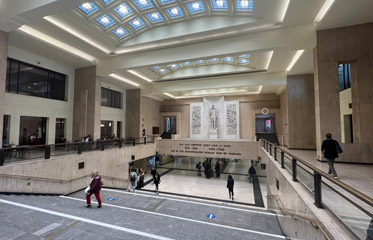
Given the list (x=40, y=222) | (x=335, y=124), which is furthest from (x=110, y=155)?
(x=335, y=124)

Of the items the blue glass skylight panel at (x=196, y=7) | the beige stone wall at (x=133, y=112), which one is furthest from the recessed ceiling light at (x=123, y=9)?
the beige stone wall at (x=133, y=112)

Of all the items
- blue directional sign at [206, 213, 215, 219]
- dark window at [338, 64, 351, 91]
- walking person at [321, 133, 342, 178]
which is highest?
dark window at [338, 64, 351, 91]

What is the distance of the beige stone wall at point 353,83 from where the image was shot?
575cm

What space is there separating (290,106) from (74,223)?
12.0 metres

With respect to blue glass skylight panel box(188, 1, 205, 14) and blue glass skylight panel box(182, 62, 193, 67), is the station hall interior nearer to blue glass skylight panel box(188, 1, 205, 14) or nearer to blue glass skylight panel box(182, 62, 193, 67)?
blue glass skylight panel box(188, 1, 205, 14)

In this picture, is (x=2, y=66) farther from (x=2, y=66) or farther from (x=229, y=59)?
(x=229, y=59)

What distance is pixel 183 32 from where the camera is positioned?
783 centimetres

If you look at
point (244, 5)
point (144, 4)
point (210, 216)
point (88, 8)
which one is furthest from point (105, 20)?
point (210, 216)

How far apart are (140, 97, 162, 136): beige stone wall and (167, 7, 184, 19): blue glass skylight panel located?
978 cm

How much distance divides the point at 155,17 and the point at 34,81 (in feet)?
24.7

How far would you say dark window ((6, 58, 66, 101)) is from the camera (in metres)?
8.42

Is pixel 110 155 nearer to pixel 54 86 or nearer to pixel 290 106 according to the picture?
pixel 54 86

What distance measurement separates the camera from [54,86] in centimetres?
1042

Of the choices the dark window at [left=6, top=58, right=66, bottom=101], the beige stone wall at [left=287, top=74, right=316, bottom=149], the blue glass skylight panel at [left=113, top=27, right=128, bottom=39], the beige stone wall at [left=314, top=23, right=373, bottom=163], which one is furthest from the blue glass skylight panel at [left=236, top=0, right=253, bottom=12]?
the dark window at [left=6, top=58, right=66, bottom=101]
